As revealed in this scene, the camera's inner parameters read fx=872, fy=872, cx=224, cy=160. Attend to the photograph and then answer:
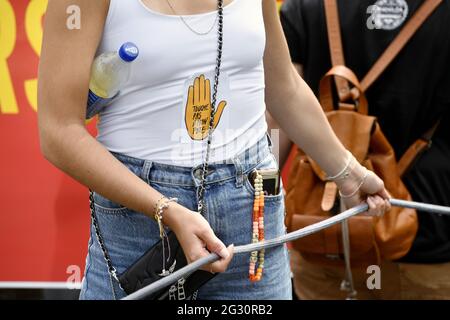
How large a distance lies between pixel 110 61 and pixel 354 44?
1187 mm

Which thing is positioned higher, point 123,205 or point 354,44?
point 354,44

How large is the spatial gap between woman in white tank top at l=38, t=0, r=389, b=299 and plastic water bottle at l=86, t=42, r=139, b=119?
2 cm

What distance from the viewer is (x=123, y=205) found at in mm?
1664

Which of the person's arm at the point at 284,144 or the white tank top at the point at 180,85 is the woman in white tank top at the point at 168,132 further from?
the person's arm at the point at 284,144

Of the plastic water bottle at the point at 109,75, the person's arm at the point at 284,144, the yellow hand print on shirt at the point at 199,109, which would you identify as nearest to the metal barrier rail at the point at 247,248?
the yellow hand print on shirt at the point at 199,109

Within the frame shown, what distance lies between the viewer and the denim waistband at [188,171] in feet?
5.58

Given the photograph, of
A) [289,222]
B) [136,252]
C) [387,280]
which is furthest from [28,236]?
[136,252]

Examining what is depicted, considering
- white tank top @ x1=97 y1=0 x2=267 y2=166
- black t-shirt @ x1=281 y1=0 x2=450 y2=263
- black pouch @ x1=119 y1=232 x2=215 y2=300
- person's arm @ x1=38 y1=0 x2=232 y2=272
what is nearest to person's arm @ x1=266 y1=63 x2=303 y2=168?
black t-shirt @ x1=281 y1=0 x2=450 y2=263

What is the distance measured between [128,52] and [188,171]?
268 millimetres

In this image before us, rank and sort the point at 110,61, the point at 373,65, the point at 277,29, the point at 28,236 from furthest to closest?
the point at 28,236, the point at 373,65, the point at 277,29, the point at 110,61

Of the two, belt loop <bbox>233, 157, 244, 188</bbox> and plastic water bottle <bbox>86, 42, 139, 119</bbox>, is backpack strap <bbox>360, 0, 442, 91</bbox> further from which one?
plastic water bottle <bbox>86, 42, 139, 119</bbox>

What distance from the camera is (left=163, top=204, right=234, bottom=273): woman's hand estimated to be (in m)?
1.56

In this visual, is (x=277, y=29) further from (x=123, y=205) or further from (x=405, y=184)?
(x=405, y=184)

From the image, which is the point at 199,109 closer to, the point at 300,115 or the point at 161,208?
the point at 161,208
